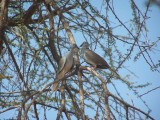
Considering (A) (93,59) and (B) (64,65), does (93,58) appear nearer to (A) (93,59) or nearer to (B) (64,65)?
(A) (93,59)

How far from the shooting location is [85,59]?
4391 millimetres

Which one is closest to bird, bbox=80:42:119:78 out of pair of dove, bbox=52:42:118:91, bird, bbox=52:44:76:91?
pair of dove, bbox=52:42:118:91

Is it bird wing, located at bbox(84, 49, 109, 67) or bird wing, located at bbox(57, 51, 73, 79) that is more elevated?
→ bird wing, located at bbox(84, 49, 109, 67)

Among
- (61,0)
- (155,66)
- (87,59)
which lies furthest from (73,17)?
(155,66)

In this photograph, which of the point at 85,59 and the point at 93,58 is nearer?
the point at 93,58

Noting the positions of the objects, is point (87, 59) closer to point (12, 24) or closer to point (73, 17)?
point (73, 17)

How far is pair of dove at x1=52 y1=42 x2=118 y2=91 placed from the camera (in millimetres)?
3709

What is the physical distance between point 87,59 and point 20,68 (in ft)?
3.54

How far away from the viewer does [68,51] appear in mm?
4102

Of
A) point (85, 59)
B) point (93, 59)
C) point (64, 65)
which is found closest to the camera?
point (64, 65)

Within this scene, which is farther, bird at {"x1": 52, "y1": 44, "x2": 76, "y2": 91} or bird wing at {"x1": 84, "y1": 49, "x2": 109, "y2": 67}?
bird wing at {"x1": 84, "y1": 49, "x2": 109, "y2": 67}

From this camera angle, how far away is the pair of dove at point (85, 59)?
371 cm

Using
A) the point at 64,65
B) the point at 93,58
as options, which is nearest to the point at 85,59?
the point at 93,58

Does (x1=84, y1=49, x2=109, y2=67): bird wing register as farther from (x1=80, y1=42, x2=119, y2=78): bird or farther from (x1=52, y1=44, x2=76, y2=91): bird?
(x1=52, y1=44, x2=76, y2=91): bird
